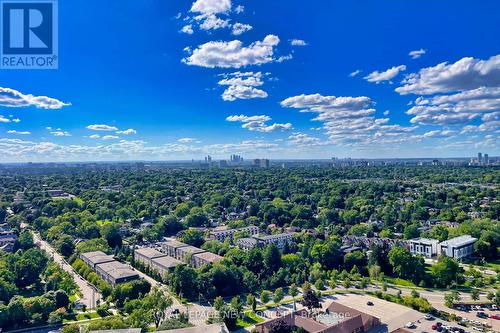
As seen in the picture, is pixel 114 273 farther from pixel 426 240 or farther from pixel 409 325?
pixel 426 240

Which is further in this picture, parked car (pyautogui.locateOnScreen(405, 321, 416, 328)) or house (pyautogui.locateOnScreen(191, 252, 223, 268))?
house (pyautogui.locateOnScreen(191, 252, 223, 268))

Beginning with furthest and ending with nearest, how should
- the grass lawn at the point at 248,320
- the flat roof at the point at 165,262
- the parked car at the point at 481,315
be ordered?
the flat roof at the point at 165,262, the parked car at the point at 481,315, the grass lawn at the point at 248,320

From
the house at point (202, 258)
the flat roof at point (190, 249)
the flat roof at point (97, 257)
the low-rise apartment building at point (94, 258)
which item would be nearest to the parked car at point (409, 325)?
the house at point (202, 258)

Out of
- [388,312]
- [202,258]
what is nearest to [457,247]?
[388,312]

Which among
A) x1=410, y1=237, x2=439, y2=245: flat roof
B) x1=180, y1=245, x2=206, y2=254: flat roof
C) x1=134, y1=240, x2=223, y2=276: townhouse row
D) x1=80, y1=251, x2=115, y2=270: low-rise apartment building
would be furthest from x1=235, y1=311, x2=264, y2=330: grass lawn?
x1=410, y1=237, x2=439, y2=245: flat roof

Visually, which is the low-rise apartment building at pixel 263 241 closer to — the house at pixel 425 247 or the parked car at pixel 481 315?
the house at pixel 425 247

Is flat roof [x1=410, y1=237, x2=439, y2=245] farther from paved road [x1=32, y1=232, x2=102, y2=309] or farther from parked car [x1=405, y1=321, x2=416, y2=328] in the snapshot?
paved road [x1=32, y1=232, x2=102, y2=309]

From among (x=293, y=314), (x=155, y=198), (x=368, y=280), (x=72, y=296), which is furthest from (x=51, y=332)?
(x=155, y=198)
